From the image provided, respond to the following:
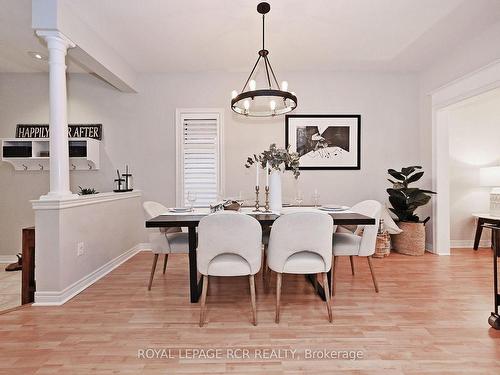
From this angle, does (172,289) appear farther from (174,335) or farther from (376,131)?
(376,131)

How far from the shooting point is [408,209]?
3.98 meters

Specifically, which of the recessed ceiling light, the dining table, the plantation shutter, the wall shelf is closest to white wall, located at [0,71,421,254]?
the plantation shutter

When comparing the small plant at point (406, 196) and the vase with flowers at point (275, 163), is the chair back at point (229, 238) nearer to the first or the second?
the vase with flowers at point (275, 163)

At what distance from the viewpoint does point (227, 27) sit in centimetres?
304

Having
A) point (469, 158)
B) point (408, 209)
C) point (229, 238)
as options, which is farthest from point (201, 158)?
point (469, 158)

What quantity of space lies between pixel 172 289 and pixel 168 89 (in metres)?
3.00

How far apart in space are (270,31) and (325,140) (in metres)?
1.83

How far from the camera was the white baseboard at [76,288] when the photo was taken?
2543 millimetres

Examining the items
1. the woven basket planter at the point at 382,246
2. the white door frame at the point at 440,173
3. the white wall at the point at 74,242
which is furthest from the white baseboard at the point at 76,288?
the white door frame at the point at 440,173

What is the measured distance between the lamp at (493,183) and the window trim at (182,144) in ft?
13.1

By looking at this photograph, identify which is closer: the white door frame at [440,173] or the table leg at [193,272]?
the table leg at [193,272]

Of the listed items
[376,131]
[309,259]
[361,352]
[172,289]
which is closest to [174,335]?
[172,289]

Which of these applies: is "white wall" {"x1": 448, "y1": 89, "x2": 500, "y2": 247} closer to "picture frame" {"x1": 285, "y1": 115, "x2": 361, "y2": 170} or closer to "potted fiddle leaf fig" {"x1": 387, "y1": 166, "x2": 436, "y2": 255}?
"potted fiddle leaf fig" {"x1": 387, "y1": 166, "x2": 436, "y2": 255}

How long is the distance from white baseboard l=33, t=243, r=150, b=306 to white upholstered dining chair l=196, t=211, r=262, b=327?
1.46 metres
